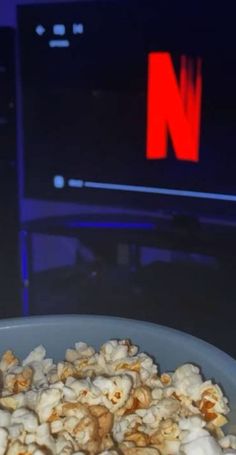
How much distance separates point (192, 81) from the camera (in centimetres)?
128

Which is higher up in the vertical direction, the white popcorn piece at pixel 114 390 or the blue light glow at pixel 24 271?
the white popcorn piece at pixel 114 390

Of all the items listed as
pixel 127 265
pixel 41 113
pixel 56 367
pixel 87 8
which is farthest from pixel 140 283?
pixel 56 367

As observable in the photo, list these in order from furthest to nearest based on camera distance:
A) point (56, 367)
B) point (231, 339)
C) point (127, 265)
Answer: point (127, 265) → point (231, 339) → point (56, 367)

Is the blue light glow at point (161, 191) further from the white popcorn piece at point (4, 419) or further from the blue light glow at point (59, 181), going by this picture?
the white popcorn piece at point (4, 419)

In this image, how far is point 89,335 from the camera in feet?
1.81

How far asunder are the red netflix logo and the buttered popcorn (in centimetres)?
88

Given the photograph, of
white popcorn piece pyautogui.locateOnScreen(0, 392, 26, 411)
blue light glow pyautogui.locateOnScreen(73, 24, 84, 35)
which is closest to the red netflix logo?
blue light glow pyautogui.locateOnScreen(73, 24, 84, 35)

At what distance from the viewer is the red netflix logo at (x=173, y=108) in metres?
1.29

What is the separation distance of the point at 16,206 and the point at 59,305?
265mm

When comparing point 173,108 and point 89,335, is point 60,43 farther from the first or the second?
point 89,335

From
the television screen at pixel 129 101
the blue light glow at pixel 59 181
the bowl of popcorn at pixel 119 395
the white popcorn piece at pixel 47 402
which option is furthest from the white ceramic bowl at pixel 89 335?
the blue light glow at pixel 59 181

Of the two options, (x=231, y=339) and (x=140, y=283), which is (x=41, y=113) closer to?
(x=140, y=283)

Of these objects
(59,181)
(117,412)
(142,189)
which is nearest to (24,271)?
(59,181)

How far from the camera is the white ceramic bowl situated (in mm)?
516
